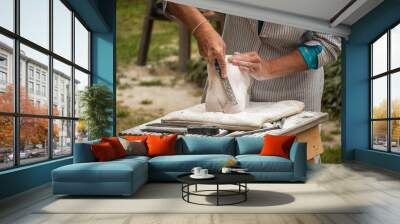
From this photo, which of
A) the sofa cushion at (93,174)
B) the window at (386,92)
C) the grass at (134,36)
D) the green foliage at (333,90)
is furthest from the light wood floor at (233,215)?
the grass at (134,36)

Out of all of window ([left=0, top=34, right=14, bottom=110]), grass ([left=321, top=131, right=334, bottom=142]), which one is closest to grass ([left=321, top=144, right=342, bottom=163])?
grass ([left=321, top=131, right=334, bottom=142])

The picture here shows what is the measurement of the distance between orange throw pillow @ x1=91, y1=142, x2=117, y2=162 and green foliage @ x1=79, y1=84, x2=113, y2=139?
2.33 meters

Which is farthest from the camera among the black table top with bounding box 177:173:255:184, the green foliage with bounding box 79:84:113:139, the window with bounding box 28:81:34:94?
the green foliage with bounding box 79:84:113:139

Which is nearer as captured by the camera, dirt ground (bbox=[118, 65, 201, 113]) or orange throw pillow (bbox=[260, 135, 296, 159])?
orange throw pillow (bbox=[260, 135, 296, 159])

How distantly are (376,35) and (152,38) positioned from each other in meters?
4.63

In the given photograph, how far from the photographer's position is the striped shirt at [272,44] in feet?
25.1

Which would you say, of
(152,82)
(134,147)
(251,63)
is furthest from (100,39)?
(134,147)

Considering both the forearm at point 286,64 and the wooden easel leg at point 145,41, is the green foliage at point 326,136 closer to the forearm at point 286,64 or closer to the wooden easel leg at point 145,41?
the forearm at point 286,64

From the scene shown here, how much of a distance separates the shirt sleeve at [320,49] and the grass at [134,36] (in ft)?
8.90

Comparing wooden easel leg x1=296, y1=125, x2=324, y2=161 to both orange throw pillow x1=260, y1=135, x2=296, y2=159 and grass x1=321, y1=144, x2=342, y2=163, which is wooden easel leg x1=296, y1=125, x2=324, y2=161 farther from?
orange throw pillow x1=260, y1=135, x2=296, y2=159

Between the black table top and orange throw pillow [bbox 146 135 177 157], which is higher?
orange throw pillow [bbox 146 135 177 157]

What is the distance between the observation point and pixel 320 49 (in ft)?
26.1

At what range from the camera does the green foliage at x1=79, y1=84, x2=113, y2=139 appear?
24.8 ft

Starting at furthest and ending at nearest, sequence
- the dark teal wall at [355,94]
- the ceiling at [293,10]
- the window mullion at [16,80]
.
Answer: the dark teal wall at [355,94]
the ceiling at [293,10]
the window mullion at [16,80]
